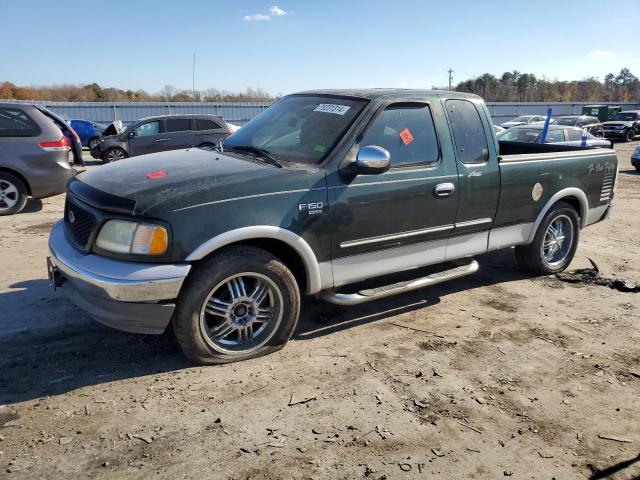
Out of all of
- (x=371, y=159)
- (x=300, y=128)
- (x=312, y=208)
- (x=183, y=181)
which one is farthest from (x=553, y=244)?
(x=183, y=181)

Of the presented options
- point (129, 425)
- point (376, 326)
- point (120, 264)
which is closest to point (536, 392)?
point (376, 326)

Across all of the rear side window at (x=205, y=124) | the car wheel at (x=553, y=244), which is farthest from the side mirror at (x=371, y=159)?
the rear side window at (x=205, y=124)

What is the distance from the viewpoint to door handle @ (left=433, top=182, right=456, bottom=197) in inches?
175

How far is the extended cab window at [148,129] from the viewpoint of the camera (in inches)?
611

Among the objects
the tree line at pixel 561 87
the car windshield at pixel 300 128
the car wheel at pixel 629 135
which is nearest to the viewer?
the car windshield at pixel 300 128

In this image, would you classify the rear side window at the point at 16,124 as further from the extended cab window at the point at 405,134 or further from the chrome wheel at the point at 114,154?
the chrome wheel at the point at 114,154

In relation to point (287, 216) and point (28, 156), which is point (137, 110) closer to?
point (28, 156)

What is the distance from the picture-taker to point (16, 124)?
8.23m

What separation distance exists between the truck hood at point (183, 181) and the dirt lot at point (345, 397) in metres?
1.16

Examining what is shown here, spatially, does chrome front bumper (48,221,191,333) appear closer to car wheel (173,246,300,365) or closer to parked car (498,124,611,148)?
car wheel (173,246,300,365)

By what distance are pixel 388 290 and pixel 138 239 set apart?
6.51 feet

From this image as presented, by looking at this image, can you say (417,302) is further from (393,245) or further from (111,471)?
(111,471)

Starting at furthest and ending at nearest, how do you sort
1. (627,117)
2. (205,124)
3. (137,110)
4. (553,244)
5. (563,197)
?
(627,117)
(137,110)
(205,124)
(553,244)
(563,197)

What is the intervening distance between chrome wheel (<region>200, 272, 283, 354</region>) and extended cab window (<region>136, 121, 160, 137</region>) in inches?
512
